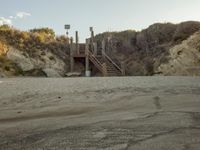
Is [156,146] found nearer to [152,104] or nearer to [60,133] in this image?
[60,133]

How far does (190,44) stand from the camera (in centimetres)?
2442

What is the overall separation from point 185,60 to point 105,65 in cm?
727

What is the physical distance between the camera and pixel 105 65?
2880 cm

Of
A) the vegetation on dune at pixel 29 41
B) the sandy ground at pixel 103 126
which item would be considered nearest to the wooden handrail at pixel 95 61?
the vegetation on dune at pixel 29 41

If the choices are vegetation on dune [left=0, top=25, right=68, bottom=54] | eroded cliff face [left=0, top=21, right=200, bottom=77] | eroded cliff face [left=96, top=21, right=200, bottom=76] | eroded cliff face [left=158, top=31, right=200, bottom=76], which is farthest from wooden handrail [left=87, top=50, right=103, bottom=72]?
eroded cliff face [left=158, top=31, right=200, bottom=76]

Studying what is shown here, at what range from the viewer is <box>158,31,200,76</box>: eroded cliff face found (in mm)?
23047

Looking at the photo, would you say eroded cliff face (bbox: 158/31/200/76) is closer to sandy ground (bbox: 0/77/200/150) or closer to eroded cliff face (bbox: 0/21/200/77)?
eroded cliff face (bbox: 0/21/200/77)

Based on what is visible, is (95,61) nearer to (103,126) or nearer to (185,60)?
→ (185,60)

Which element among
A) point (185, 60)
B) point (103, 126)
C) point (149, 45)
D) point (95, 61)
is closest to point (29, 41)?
point (95, 61)

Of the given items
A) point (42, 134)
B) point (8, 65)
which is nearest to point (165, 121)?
point (42, 134)

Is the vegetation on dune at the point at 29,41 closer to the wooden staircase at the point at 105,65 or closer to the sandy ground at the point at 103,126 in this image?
the wooden staircase at the point at 105,65

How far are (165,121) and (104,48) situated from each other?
27.0 meters

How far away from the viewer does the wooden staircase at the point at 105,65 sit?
28531 mm

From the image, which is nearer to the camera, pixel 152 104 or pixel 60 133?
pixel 60 133
